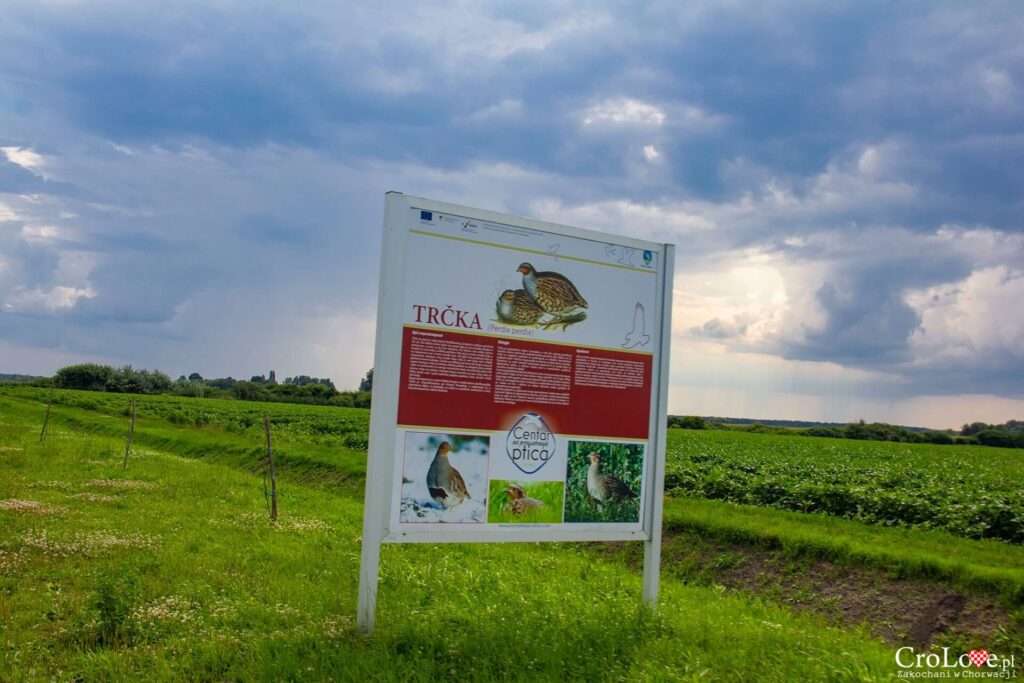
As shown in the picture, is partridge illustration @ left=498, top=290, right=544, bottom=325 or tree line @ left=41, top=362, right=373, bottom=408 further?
tree line @ left=41, top=362, right=373, bottom=408

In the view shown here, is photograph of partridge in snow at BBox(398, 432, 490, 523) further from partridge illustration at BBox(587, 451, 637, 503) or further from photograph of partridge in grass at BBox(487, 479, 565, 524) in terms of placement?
partridge illustration at BBox(587, 451, 637, 503)

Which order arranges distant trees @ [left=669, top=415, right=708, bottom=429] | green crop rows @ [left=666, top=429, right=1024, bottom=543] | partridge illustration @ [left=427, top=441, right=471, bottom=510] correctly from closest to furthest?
partridge illustration @ [left=427, top=441, right=471, bottom=510], green crop rows @ [left=666, top=429, right=1024, bottom=543], distant trees @ [left=669, top=415, right=708, bottom=429]

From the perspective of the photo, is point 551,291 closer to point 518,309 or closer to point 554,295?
point 554,295

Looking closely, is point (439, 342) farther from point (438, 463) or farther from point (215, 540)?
point (215, 540)

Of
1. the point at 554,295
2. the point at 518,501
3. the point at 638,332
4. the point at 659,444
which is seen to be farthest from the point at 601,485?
the point at 554,295

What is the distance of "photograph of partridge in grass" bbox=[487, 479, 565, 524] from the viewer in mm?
7477

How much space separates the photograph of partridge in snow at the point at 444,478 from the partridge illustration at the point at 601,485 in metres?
1.34

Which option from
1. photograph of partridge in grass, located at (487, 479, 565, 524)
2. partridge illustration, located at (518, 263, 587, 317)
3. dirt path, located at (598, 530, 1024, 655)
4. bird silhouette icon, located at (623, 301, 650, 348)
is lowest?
dirt path, located at (598, 530, 1024, 655)

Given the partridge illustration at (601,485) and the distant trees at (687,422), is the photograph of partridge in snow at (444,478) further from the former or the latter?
the distant trees at (687,422)

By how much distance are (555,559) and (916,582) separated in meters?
5.18

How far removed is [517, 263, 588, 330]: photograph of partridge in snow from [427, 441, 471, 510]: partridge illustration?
1.79 metres

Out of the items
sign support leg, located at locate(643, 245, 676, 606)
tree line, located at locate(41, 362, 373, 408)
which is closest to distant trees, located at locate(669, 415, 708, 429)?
tree line, located at locate(41, 362, 373, 408)

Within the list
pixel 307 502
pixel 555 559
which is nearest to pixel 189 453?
pixel 307 502

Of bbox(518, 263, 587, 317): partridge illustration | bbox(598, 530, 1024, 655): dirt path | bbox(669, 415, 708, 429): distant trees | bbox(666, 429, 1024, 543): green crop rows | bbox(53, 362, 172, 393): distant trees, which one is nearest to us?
bbox(518, 263, 587, 317): partridge illustration
